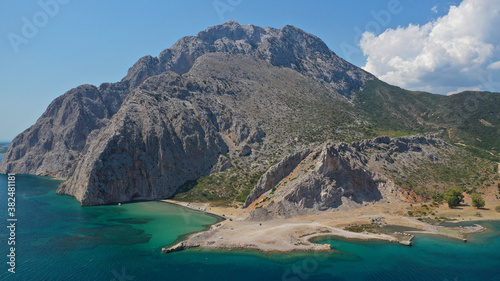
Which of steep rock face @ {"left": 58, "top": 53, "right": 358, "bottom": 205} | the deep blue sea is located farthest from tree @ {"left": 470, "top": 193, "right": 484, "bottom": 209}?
steep rock face @ {"left": 58, "top": 53, "right": 358, "bottom": 205}

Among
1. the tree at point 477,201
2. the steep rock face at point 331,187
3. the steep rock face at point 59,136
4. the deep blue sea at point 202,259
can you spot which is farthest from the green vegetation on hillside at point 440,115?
the steep rock face at point 59,136

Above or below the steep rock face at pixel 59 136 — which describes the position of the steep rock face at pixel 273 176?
below

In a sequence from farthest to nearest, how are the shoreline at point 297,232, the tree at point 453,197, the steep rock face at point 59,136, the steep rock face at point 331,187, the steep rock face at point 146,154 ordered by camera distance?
the steep rock face at point 59,136, the steep rock face at point 146,154, the tree at point 453,197, the steep rock face at point 331,187, the shoreline at point 297,232

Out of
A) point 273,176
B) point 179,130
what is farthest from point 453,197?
point 179,130

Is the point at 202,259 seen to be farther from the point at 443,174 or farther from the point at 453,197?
the point at 443,174

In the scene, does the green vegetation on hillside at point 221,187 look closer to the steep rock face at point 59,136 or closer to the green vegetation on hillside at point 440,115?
the green vegetation on hillside at point 440,115

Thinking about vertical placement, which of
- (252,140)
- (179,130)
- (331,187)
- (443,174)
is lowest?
(331,187)

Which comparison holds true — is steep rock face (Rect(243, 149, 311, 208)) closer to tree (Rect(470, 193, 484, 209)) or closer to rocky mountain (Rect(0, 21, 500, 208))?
rocky mountain (Rect(0, 21, 500, 208))
